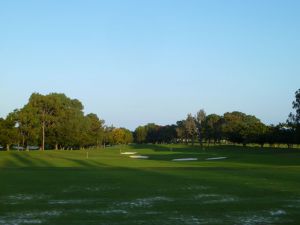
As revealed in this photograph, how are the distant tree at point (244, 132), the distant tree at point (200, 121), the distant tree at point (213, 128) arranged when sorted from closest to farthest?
1. the distant tree at point (244, 132)
2. the distant tree at point (213, 128)
3. the distant tree at point (200, 121)

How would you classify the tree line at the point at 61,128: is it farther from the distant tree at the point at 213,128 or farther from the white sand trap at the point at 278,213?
the white sand trap at the point at 278,213

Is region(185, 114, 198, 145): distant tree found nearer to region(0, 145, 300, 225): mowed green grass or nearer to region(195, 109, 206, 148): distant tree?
region(195, 109, 206, 148): distant tree

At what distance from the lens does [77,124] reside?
114 m

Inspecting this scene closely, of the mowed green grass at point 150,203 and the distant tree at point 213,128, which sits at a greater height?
the distant tree at point 213,128

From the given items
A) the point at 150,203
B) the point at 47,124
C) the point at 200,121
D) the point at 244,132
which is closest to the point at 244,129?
the point at 244,132

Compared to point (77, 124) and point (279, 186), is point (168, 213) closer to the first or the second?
point (279, 186)

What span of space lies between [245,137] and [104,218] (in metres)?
113

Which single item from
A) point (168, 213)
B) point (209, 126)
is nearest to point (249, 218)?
point (168, 213)

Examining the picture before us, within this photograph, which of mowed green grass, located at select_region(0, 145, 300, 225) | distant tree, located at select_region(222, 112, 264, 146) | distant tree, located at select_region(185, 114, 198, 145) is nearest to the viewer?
mowed green grass, located at select_region(0, 145, 300, 225)

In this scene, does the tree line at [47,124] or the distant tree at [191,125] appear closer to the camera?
the tree line at [47,124]

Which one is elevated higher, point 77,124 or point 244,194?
point 77,124

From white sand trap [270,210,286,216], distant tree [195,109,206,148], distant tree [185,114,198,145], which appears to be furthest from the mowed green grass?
distant tree [195,109,206,148]

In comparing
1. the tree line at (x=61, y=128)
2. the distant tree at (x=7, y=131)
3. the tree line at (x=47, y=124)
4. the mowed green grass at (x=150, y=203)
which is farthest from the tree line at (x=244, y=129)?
the mowed green grass at (x=150, y=203)

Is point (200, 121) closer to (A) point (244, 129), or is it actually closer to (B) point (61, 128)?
(A) point (244, 129)
